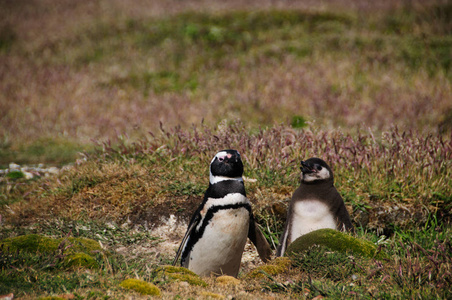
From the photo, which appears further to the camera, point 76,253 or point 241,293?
point 76,253

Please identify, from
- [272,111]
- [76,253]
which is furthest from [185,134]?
[272,111]

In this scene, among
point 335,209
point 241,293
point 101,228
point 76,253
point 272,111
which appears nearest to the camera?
Answer: point 241,293

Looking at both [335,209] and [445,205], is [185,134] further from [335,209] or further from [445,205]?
[445,205]

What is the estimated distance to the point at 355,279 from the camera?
4.41 meters

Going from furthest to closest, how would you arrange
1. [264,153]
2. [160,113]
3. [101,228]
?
1. [160,113]
2. [264,153]
3. [101,228]

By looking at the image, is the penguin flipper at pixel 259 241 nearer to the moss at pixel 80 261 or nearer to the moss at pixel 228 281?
the moss at pixel 228 281

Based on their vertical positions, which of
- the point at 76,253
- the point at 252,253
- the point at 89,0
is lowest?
the point at 252,253

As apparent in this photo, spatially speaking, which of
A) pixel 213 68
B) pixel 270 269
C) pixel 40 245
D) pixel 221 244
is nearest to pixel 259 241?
pixel 221 244

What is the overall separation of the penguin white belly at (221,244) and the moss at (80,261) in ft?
4.20

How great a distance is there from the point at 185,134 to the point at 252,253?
2533mm

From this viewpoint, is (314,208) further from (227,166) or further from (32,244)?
(32,244)

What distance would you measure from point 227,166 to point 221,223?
0.63 m

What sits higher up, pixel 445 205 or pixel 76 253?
pixel 76 253

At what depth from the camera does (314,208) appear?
18.6 ft
